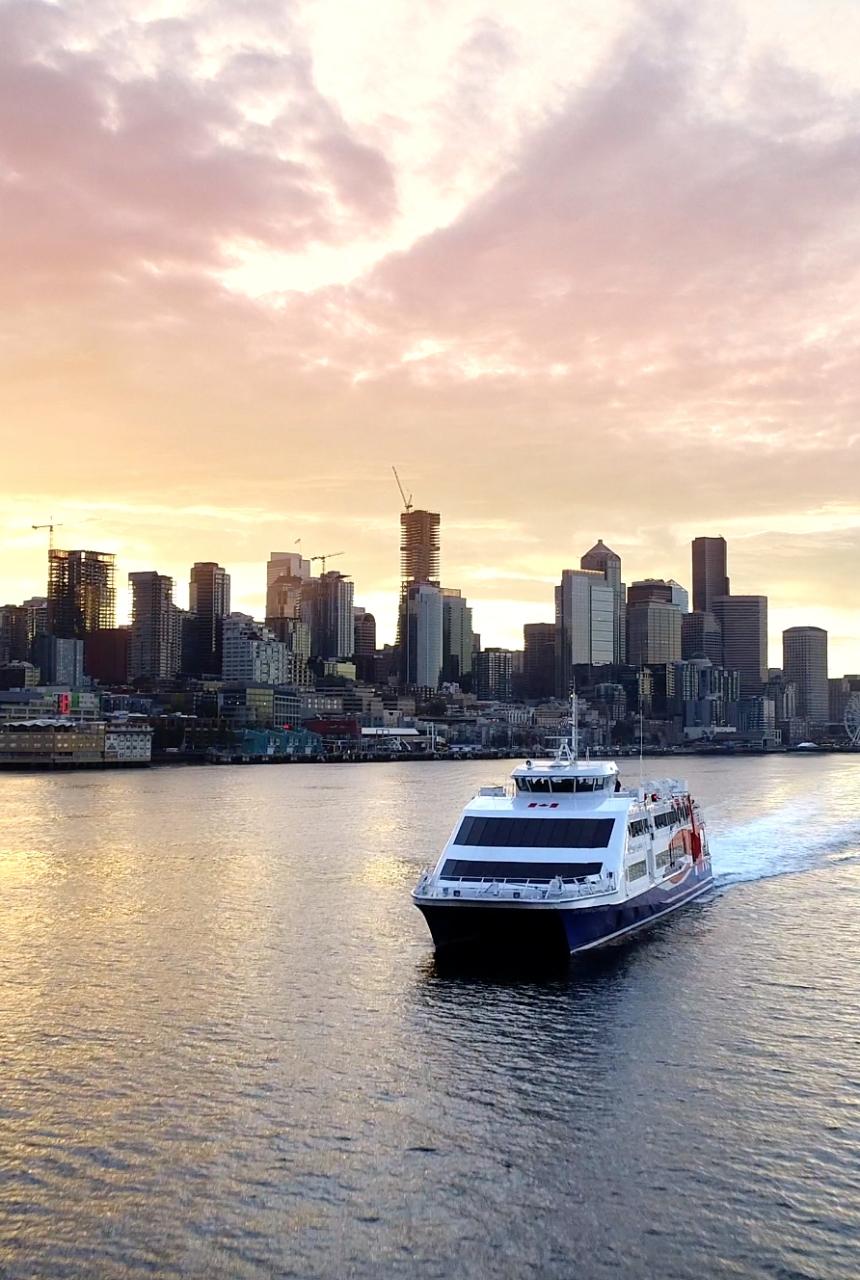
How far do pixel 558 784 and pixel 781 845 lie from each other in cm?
3852

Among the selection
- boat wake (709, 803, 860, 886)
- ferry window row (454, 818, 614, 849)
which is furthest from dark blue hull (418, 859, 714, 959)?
boat wake (709, 803, 860, 886)

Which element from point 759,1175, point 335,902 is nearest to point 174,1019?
point 759,1175

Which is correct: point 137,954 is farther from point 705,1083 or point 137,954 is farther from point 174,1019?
point 705,1083

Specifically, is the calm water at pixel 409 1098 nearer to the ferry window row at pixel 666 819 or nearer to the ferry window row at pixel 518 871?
the ferry window row at pixel 518 871

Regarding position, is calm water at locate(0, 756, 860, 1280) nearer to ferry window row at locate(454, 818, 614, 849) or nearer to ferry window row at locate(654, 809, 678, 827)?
ferry window row at locate(654, 809, 678, 827)

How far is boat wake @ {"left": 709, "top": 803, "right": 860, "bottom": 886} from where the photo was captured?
67.6 m

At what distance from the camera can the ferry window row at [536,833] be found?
142 feet

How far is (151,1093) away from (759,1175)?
1392 centimetres

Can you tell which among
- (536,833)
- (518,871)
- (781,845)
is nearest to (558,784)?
(536,833)

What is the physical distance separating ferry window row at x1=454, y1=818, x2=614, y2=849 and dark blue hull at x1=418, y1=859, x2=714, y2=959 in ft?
8.73

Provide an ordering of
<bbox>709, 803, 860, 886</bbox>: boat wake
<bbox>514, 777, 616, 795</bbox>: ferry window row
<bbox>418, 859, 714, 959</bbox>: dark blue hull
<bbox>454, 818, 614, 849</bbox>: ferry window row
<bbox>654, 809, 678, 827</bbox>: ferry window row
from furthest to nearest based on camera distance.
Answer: <bbox>709, 803, 860, 886</bbox>: boat wake
<bbox>654, 809, 678, 827</bbox>: ferry window row
<bbox>514, 777, 616, 795</bbox>: ferry window row
<bbox>454, 818, 614, 849</bbox>: ferry window row
<bbox>418, 859, 714, 959</bbox>: dark blue hull

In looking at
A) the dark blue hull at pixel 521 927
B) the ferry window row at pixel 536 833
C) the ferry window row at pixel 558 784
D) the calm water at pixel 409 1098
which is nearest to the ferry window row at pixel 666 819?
the ferry window row at pixel 558 784

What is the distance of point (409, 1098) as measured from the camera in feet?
90.6

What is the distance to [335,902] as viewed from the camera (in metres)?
55.4
